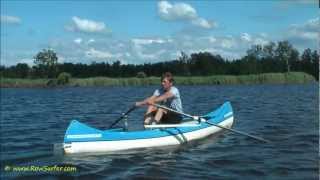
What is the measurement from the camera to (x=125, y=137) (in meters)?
13.2

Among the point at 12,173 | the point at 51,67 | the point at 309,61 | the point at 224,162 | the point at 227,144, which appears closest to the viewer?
the point at 12,173

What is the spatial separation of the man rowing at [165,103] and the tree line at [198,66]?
8335 centimetres

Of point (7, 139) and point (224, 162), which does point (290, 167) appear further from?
point (7, 139)

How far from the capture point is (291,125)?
18.9 metres

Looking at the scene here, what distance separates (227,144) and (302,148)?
2.07 metres

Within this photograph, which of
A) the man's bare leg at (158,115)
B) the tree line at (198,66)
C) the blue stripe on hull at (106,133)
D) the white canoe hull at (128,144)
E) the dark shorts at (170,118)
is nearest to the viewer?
the blue stripe on hull at (106,133)

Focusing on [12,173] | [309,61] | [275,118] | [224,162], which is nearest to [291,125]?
[275,118]

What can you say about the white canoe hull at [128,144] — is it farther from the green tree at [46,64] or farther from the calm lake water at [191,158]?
the green tree at [46,64]

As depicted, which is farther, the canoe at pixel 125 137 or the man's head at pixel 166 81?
the man's head at pixel 166 81

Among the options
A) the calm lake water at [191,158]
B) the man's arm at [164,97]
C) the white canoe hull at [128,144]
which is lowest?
the calm lake water at [191,158]

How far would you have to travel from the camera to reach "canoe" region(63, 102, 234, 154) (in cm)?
1254

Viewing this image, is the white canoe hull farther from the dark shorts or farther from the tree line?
the tree line

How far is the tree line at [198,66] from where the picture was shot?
102562 mm

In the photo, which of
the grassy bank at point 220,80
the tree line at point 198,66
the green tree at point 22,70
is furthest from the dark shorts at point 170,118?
the green tree at point 22,70
